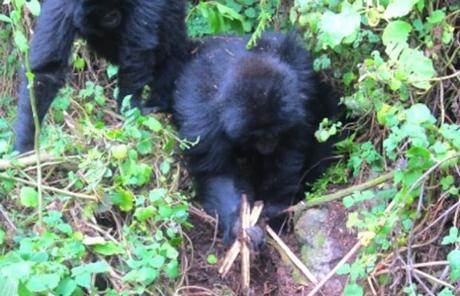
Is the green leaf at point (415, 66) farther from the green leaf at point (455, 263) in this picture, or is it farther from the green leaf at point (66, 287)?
the green leaf at point (66, 287)

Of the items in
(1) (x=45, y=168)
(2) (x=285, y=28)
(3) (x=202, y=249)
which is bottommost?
(3) (x=202, y=249)

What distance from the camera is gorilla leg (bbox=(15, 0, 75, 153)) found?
4746mm

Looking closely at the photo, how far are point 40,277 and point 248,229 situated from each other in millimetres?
1206

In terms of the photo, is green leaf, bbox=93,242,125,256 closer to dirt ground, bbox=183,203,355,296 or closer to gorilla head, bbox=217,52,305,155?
dirt ground, bbox=183,203,355,296

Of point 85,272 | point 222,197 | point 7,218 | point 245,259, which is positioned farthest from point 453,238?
point 7,218

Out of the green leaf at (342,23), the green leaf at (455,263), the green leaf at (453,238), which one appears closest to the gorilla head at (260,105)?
the green leaf at (342,23)

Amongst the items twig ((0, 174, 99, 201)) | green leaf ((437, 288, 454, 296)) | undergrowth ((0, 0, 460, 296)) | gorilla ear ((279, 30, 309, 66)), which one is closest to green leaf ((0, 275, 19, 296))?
undergrowth ((0, 0, 460, 296))

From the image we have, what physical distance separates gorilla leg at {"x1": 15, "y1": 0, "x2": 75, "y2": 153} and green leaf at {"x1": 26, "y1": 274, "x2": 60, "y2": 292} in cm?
155

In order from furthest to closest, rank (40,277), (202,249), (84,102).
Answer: (84,102) → (202,249) → (40,277)

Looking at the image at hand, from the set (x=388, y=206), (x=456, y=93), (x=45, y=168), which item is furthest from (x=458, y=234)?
(x=45, y=168)

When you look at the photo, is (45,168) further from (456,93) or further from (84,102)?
(456,93)

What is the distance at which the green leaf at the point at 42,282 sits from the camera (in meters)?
3.26

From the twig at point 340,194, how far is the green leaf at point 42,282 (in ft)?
4.67

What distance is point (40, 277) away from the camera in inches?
129
